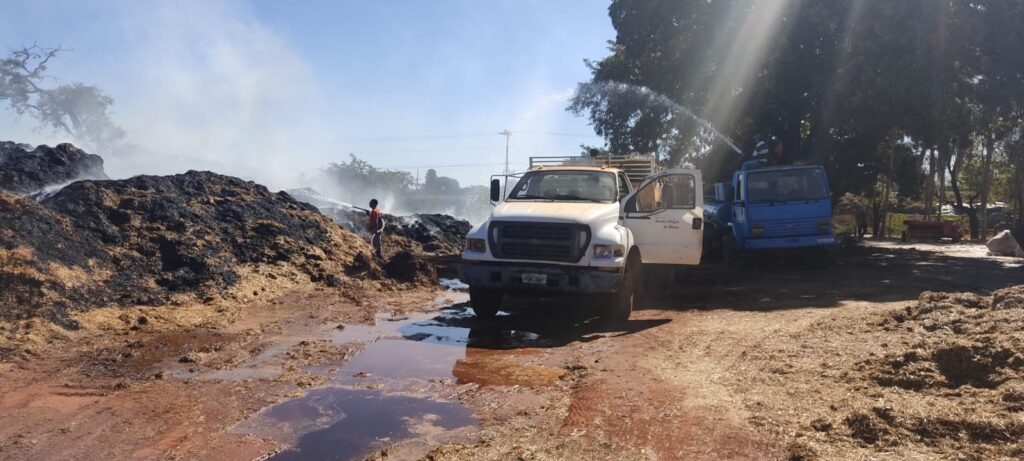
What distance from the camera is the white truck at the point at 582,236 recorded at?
9.08 metres

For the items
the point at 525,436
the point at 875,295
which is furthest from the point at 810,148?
the point at 525,436

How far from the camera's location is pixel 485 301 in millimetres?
9906

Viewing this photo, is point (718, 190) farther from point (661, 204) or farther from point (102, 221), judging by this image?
point (102, 221)

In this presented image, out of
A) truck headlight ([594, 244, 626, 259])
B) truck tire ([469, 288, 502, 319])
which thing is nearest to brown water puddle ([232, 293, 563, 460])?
truck tire ([469, 288, 502, 319])

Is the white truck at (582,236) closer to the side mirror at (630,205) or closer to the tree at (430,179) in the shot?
the side mirror at (630,205)

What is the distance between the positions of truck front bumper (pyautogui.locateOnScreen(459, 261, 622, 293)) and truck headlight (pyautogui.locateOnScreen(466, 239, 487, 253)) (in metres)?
0.19

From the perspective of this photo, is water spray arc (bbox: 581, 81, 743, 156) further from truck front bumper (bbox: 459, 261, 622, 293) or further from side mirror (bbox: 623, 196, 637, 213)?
truck front bumper (bbox: 459, 261, 622, 293)

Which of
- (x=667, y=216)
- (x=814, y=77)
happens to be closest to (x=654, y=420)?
(x=667, y=216)

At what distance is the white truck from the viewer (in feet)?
29.8

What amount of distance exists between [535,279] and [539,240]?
0.53 m

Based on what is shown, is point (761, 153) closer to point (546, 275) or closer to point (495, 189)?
point (495, 189)

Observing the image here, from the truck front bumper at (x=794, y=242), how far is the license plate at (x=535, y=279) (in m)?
8.37

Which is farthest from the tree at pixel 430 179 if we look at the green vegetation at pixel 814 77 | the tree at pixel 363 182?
the green vegetation at pixel 814 77

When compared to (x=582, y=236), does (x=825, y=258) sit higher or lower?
lower
